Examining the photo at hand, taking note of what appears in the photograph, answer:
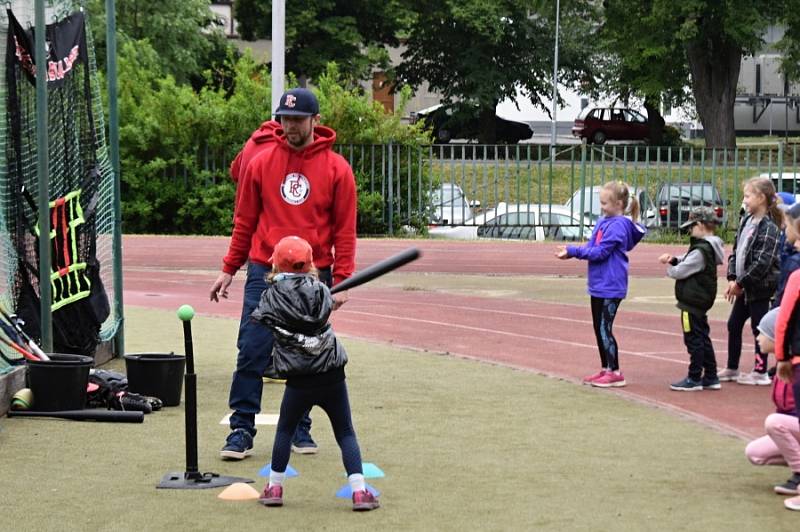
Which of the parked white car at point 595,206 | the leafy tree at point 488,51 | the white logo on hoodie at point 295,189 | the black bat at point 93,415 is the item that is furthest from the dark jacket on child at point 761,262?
the leafy tree at point 488,51

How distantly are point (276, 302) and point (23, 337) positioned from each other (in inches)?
131

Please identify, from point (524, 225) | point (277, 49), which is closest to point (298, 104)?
point (277, 49)

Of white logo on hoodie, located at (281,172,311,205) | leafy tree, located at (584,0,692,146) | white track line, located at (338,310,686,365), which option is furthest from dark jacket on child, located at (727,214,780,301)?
leafy tree, located at (584,0,692,146)

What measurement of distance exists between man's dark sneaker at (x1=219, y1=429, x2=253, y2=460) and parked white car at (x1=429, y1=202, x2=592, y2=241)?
1823cm

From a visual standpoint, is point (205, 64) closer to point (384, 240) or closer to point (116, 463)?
point (384, 240)

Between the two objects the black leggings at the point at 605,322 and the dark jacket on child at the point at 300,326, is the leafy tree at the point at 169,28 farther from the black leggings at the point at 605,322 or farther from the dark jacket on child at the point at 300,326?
the dark jacket on child at the point at 300,326

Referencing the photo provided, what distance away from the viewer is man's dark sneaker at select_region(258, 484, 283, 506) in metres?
6.79

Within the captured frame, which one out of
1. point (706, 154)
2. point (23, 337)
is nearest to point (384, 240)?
point (706, 154)

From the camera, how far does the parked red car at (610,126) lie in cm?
5594

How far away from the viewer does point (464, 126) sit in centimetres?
5772

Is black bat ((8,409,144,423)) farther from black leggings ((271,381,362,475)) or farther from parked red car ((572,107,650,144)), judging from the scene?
parked red car ((572,107,650,144))

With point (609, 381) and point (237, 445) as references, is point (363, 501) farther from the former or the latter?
point (609, 381)

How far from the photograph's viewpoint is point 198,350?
1249 cm

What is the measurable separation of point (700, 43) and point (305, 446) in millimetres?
39557
